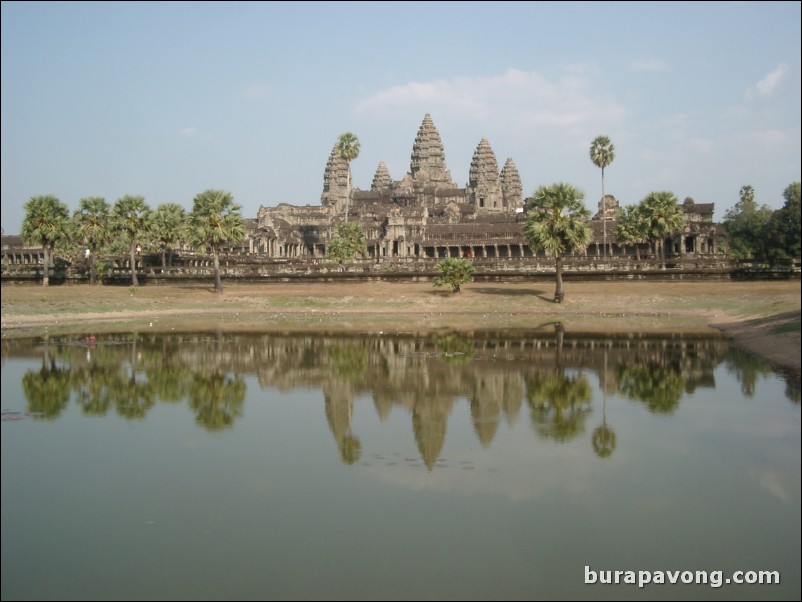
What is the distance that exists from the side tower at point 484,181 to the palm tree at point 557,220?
332ft

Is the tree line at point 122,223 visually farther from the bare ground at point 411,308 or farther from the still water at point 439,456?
the still water at point 439,456

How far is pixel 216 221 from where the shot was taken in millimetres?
76875

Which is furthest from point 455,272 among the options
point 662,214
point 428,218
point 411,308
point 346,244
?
point 428,218

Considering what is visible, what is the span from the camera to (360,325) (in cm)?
5722

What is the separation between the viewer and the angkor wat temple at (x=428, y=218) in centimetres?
11894

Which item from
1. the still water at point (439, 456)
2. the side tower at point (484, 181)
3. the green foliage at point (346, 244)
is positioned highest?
the side tower at point (484, 181)

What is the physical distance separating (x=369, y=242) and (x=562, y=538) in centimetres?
12498

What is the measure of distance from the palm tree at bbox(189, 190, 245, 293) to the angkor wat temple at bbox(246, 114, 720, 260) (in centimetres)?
2160

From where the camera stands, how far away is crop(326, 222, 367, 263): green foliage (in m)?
100

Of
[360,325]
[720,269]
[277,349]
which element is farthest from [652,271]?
[277,349]

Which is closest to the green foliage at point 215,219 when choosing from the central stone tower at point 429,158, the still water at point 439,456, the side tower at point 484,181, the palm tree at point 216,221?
the palm tree at point 216,221

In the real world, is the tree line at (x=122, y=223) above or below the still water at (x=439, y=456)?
above

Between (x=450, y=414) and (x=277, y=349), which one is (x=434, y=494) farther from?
(x=277, y=349)

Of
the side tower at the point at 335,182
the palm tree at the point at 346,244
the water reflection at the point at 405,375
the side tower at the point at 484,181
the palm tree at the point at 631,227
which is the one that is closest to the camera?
the water reflection at the point at 405,375
